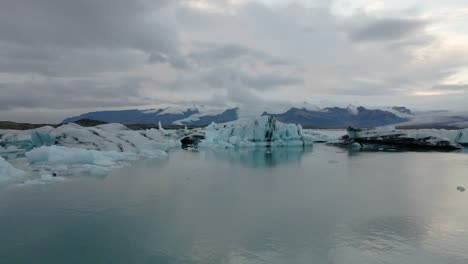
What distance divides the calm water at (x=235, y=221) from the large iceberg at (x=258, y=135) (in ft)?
78.5

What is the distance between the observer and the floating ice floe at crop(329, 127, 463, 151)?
119 feet

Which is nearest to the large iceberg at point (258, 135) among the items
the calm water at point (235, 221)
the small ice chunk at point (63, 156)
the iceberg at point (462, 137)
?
the iceberg at point (462, 137)

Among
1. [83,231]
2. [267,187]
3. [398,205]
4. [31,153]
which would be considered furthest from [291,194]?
[31,153]

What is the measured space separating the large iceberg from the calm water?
23.9m

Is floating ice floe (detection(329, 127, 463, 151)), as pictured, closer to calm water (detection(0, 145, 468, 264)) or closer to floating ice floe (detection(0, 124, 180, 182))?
floating ice floe (detection(0, 124, 180, 182))

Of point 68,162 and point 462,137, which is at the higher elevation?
point 462,137

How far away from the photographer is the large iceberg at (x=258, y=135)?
40.9 meters

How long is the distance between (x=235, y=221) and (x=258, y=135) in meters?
32.1

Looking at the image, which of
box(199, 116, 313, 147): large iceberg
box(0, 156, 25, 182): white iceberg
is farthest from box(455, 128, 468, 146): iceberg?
box(0, 156, 25, 182): white iceberg

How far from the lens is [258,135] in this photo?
137 ft

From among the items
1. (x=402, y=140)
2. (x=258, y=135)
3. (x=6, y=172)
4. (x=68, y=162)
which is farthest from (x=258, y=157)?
(x=6, y=172)

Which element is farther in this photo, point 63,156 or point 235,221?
point 63,156

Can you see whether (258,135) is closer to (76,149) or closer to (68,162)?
(76,149)

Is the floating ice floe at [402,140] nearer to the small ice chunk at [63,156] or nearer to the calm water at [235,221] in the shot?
the calm water at [235,221]
